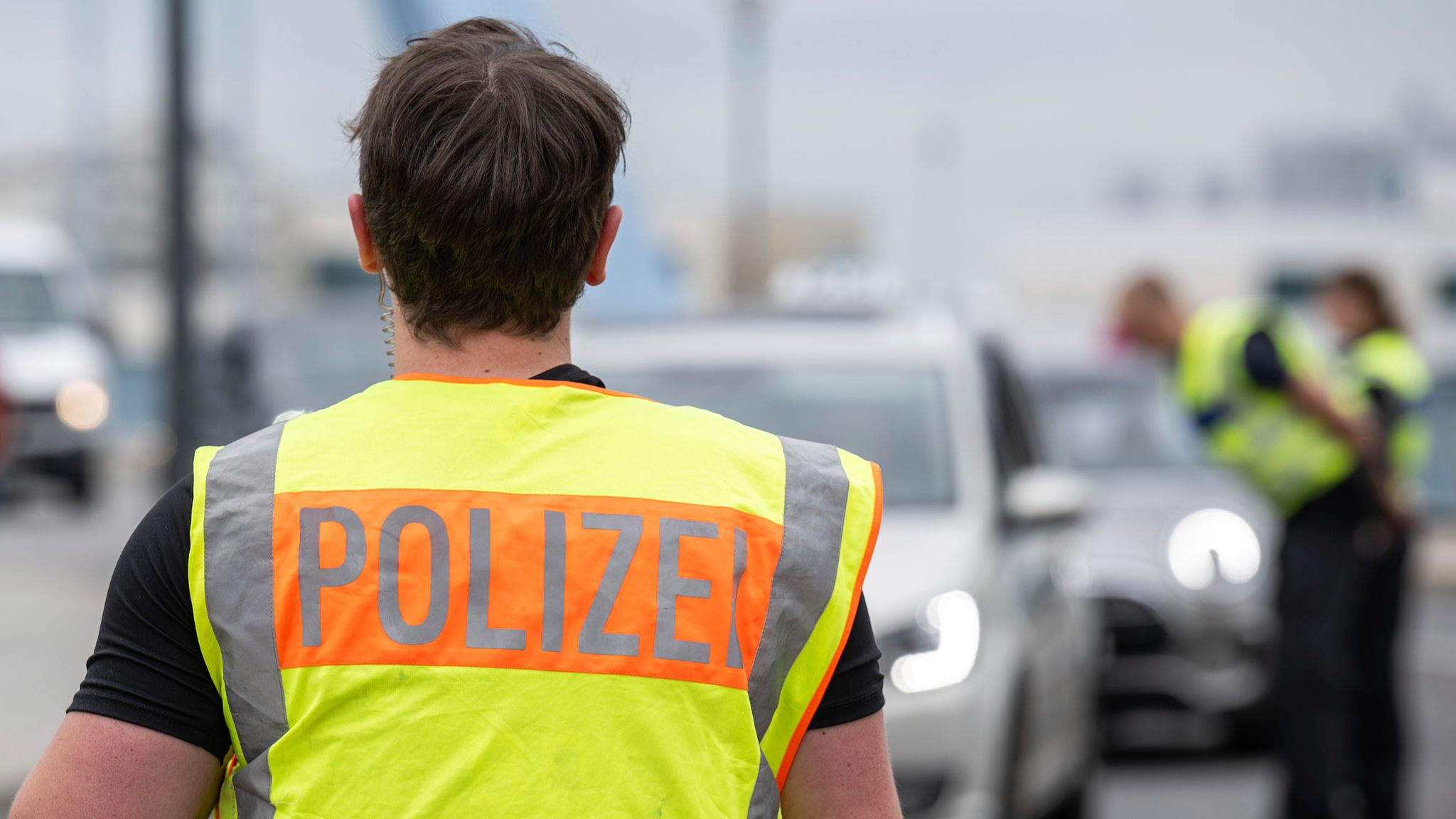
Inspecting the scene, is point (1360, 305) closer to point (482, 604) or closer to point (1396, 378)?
point (1396, 378)

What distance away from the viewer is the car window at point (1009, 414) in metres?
5.63

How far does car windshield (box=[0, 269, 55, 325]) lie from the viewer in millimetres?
16875

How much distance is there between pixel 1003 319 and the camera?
307 inches

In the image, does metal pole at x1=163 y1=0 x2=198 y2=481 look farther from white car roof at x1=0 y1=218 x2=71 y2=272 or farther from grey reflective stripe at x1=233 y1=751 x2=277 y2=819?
white car roof at x1=0 y1=218 x2=71 y2=272

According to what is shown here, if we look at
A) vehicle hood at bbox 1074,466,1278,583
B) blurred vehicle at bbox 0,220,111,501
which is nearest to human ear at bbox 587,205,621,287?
vehicle hood at bbox 1074,466,1278,583

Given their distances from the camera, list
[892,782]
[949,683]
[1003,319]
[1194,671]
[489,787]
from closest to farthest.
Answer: [489,787] < [892,782] < [949,683] < [1194,671] < [1003,319]

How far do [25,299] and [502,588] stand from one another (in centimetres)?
1733

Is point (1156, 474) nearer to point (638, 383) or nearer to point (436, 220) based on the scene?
point (638, 383)

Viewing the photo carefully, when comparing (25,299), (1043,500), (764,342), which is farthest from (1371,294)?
(25,299)

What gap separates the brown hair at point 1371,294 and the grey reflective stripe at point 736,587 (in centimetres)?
557

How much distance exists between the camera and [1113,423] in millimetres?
8594

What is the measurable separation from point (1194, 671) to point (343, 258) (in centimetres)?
3255

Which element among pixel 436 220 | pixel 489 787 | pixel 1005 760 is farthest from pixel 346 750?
pixel 1005 760

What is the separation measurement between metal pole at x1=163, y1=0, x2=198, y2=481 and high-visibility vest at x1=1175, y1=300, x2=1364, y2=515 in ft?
14.1
